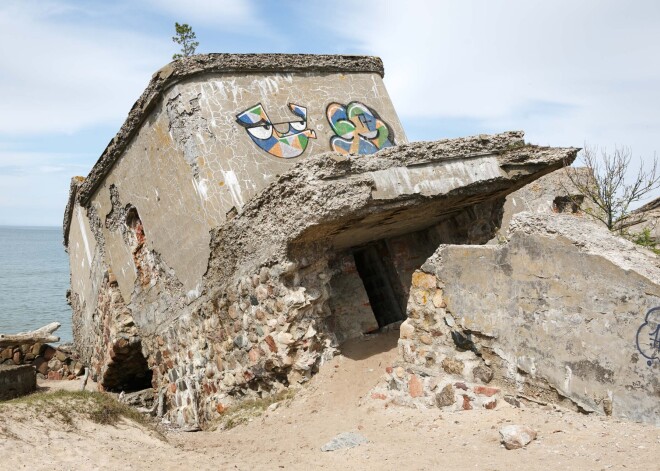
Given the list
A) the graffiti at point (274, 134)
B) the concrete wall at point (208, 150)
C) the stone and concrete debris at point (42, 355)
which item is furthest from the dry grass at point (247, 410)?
the stone and concrete debris at point (42, 355)

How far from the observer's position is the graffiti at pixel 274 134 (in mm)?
8211

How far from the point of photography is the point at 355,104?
923 cm

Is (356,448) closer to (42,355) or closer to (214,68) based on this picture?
(214,68)

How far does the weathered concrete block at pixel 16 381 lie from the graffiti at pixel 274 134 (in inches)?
233

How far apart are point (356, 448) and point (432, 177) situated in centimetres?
309

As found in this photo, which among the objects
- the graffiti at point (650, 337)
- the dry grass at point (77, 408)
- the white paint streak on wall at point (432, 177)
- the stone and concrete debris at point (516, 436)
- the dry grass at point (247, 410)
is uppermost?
the white paint streak on wall at point (432, 177)

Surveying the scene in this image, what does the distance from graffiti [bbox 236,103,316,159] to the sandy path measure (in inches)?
126

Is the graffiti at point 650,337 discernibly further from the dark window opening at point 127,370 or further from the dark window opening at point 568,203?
the dark window opening at point 568,203

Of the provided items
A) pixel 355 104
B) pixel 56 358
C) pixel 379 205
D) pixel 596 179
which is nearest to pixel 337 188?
pixel 379 205

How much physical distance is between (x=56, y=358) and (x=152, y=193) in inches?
245

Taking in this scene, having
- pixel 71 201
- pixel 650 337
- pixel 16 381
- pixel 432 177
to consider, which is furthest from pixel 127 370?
pixel 650 337

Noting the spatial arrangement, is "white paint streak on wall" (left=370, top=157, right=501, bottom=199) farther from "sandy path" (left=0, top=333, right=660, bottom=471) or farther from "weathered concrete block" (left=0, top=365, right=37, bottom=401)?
"weathered concrete block" (left=0, top=365, right=37, bottom=401)

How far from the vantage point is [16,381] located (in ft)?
34.9

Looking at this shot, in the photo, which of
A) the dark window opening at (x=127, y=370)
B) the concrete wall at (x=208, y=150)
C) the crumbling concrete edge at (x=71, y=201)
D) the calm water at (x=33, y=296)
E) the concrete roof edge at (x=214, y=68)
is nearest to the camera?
the concrete wall at (x=208, y=150)
